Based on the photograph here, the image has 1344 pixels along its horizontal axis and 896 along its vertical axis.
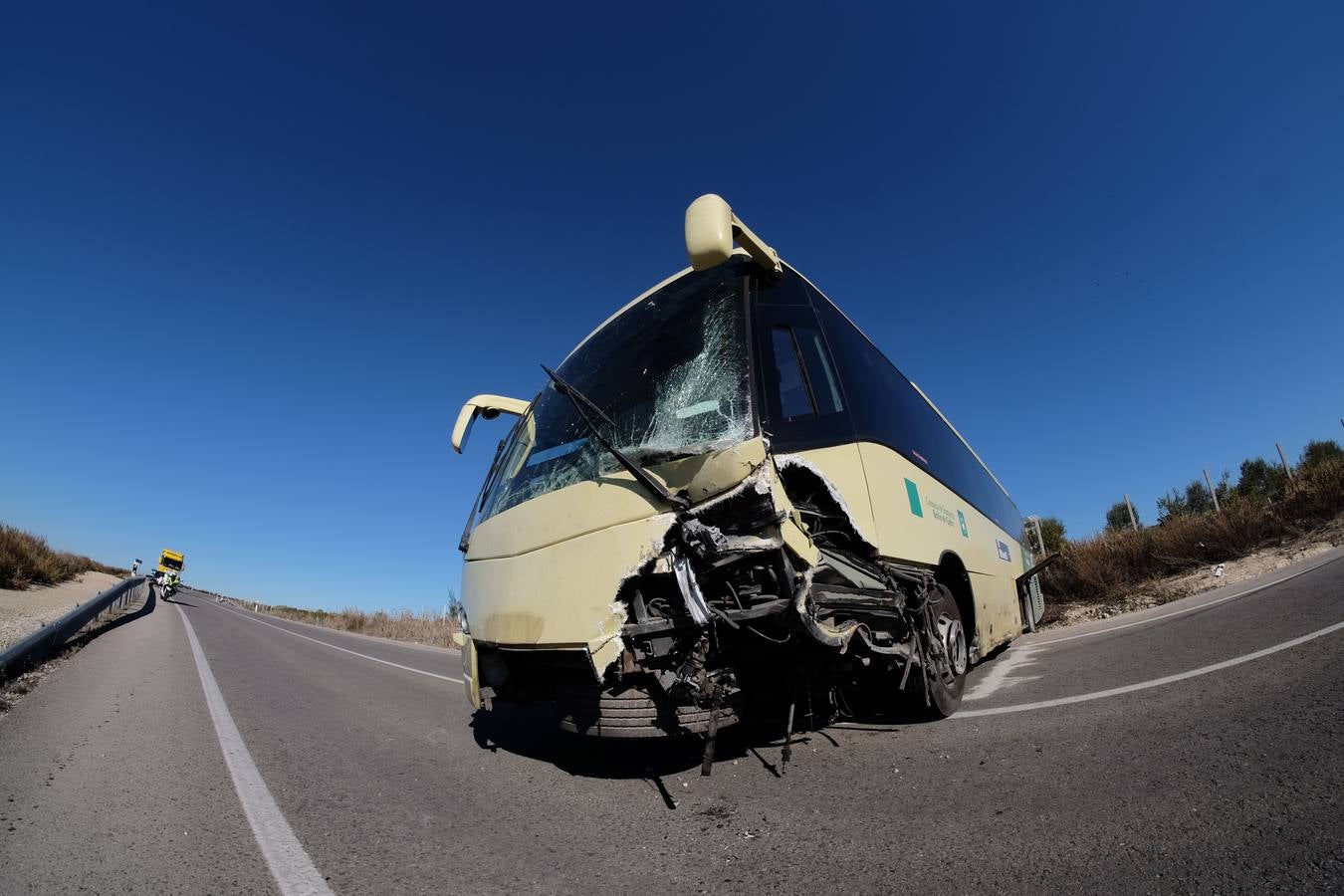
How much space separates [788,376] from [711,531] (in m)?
1.15

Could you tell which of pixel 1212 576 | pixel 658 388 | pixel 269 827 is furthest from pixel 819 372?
pixel 1212 576

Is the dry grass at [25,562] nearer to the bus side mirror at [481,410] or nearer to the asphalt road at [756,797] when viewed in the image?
the asphalt road at [756,797]

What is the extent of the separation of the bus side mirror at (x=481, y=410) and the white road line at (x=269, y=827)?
2633 millimetres

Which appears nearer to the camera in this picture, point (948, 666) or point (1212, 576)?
point (948, 666)

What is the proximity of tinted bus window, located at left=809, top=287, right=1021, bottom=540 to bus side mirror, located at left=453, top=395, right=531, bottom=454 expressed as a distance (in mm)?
2638

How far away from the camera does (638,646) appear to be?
266 cm

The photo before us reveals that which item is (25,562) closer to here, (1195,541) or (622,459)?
(622,459)

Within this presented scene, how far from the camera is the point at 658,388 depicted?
3141mm

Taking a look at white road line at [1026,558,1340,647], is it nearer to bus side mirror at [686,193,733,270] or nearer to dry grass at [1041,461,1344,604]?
dry grass at [1041,461,1344,604]

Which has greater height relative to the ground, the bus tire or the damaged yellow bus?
the damaged yellow bus

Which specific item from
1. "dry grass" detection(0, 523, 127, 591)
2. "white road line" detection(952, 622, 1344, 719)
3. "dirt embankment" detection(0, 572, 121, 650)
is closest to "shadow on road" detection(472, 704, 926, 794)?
"white road line" detection(952, 622, 1344, 719)

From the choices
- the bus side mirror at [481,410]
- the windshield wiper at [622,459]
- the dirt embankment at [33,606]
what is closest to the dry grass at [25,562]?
the dirt embankment at [33,606]

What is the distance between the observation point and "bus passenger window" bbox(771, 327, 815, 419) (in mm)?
3018

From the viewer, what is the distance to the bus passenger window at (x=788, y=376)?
3.02m
